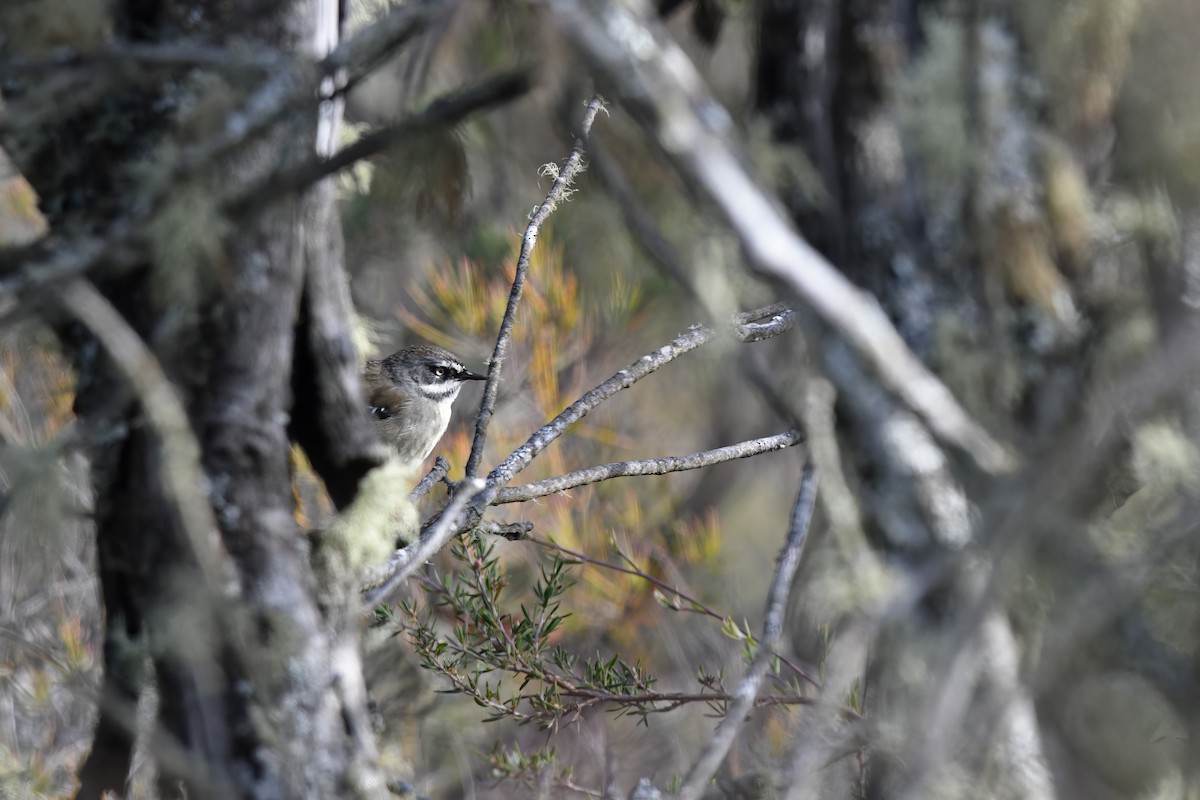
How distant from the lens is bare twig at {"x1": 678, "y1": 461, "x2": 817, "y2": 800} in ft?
6.83

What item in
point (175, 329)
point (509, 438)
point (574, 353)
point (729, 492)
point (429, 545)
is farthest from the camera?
point (729, 492)

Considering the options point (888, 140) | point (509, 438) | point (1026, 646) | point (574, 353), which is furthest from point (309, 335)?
point (888, 140)

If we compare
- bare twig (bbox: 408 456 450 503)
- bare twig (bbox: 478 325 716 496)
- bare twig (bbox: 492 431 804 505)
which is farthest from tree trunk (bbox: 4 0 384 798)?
bare twig (bbox: 408 456 450 503)

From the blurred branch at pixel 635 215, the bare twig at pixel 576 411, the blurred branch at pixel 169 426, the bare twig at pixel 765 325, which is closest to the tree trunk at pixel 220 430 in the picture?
the blurred branch at pixel 169 426

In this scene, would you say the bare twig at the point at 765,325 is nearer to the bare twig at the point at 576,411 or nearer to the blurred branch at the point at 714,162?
the bare twig at the point at 576,411

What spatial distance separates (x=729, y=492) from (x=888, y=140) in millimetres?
4167

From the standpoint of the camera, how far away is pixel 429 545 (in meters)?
2.67

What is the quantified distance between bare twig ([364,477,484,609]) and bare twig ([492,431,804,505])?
0.36 m

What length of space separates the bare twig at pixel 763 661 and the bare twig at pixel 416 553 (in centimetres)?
75

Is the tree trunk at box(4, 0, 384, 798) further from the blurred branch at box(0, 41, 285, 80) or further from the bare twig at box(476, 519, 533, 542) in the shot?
the bare twig at box(476, 519, 533, 542)

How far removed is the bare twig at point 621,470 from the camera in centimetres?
342

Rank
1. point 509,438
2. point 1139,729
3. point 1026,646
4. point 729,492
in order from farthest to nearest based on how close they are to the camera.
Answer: point 729,492 → point 509,438 → point 1139,729 → point 1026,646

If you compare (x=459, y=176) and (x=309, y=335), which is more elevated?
Result: (x=459, y=176)

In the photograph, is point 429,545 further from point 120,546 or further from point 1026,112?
point 1026,112
